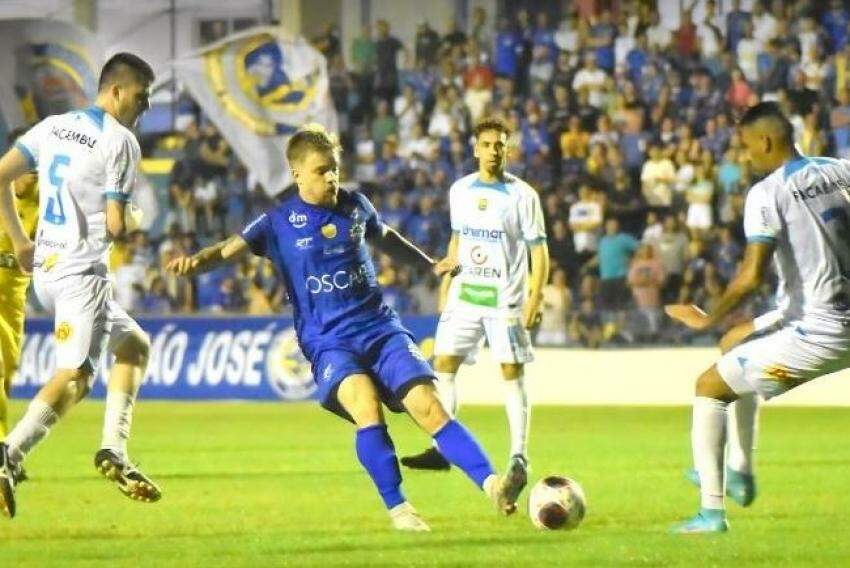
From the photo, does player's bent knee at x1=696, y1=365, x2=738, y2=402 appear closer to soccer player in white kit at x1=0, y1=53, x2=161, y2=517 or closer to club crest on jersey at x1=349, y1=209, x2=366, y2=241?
club crest on jersey at x1=349, y1=209, x2=366, y2=241

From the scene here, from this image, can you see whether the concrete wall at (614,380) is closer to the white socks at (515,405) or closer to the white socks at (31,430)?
the white socks at (515,405)

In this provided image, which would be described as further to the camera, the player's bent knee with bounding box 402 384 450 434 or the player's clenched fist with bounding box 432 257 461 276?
the player's clenched fist with bounding box 432 257 461 276

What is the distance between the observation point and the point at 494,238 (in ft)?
41.9

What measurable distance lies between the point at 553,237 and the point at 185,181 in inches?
279

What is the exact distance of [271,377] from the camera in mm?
Answer: 23359

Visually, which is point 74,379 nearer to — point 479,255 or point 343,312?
point 343,312

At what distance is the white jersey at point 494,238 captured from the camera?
12.7m

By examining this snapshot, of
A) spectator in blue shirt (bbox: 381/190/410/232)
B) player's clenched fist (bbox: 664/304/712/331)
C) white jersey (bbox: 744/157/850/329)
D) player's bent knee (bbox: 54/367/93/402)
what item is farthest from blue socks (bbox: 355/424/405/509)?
spectator in blue shirt (bbox: 381/190/410/232)

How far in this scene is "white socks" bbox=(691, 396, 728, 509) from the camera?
28.7 ft

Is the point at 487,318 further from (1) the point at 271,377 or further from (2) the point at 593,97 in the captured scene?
(2) the point at 593,97

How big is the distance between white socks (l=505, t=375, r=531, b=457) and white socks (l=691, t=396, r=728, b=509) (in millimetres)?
2969

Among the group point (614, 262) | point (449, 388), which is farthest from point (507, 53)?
point (449, 388)

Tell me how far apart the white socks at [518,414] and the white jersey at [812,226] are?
342 cm

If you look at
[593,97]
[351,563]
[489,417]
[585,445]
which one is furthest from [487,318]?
[593,97]
